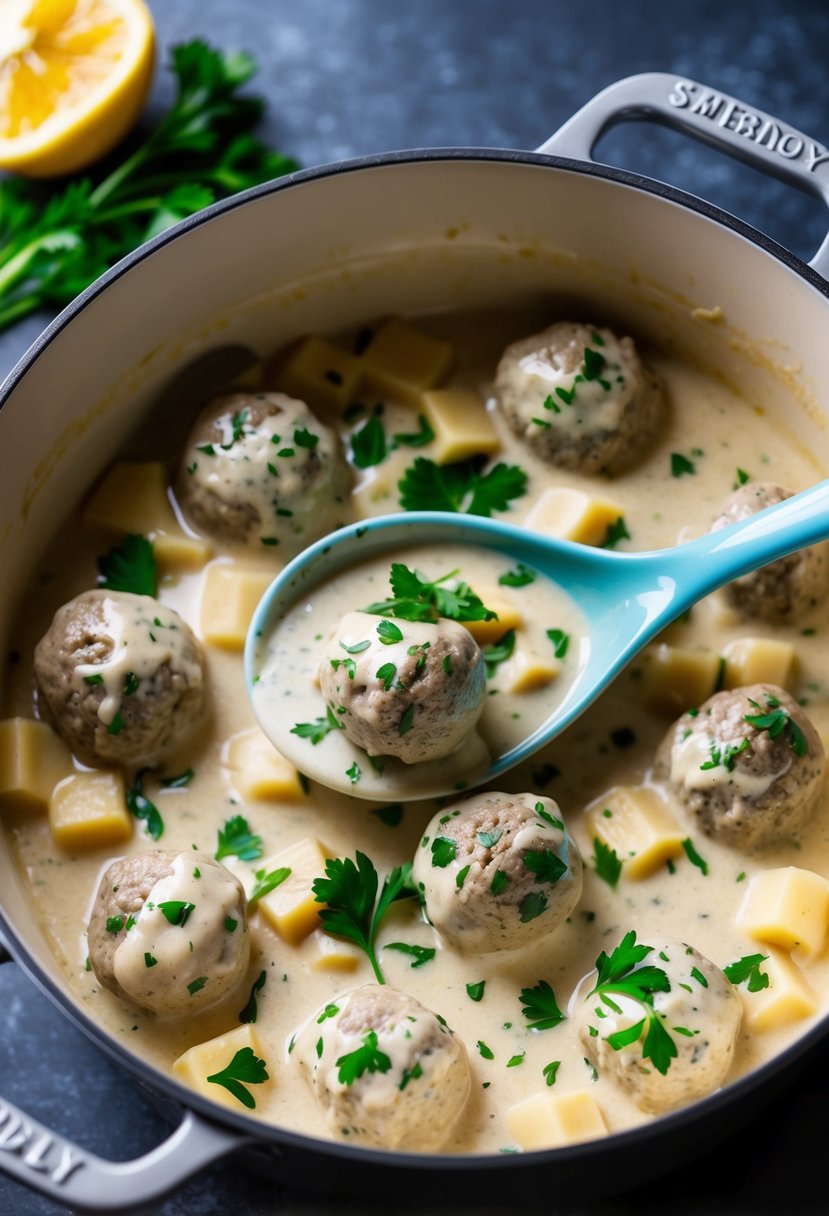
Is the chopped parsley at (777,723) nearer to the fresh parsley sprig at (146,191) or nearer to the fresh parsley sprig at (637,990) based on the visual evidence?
the fresh parsley sprig at (637,990)

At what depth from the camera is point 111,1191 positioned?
2293 millimetres

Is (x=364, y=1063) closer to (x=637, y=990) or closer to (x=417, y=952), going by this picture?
(x=417, y=952)

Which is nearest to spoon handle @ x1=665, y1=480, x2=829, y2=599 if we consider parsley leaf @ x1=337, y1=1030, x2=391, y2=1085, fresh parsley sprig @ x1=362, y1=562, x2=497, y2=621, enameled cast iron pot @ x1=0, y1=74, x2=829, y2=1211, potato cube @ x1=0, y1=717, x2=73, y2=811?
fresh parsley sprig @ x1=362, y1=562, x2=497, y2=621

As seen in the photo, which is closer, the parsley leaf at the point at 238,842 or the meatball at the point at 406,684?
the meatball at the point at 406,684

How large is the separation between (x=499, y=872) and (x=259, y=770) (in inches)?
28.1

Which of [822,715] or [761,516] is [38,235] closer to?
[761,516]

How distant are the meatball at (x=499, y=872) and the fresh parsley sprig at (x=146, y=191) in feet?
6.53

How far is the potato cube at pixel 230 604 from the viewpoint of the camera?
3.34m

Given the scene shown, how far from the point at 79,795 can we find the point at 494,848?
1010mm

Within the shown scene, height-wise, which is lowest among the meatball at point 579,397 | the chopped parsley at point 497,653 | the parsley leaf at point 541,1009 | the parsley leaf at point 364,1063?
the parsley leaf at point 541,1009

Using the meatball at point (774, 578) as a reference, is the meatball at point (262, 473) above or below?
below

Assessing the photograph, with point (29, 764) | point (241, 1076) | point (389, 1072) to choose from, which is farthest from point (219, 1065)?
point (29, 764)

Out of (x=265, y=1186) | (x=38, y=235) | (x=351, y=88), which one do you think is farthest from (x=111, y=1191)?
(x=351, y=88)

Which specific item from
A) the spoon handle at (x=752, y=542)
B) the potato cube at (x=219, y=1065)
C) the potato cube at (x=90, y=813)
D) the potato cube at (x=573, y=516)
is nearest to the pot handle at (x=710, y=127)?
the spoon handle at (x=752, y=542)
